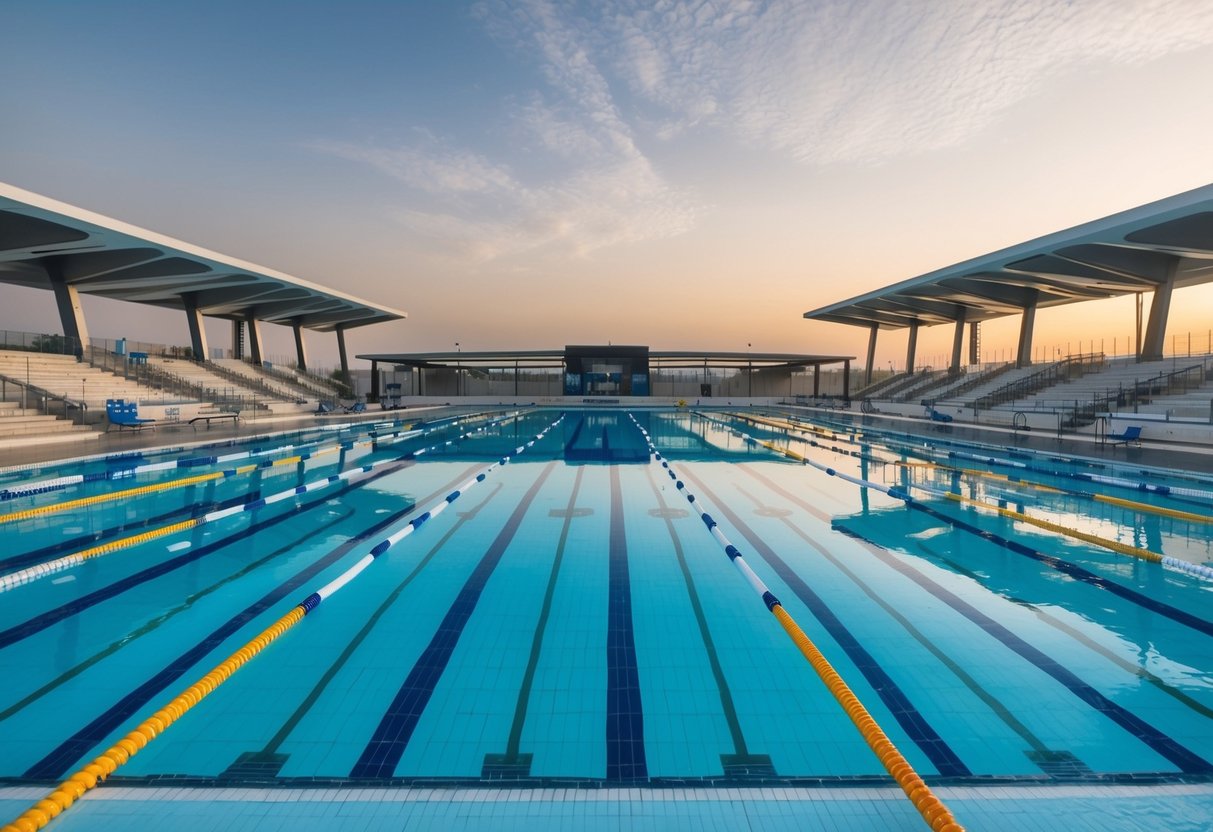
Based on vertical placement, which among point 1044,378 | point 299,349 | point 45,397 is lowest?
point 45,397

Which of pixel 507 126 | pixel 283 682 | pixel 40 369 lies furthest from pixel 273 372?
pixel 283 682

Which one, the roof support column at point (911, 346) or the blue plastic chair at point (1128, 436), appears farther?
the roof support column at point (911, 346)

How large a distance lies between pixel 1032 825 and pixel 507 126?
17047mm

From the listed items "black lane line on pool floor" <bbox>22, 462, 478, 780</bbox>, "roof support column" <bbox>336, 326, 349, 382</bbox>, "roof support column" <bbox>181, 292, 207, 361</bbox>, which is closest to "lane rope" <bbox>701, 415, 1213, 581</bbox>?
"black lane line on pool floor" <bbox>22, 462, 478, 780</bbox>

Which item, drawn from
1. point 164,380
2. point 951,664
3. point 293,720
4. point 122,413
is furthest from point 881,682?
point 164,380

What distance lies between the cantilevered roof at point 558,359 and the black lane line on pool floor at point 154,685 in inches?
1029

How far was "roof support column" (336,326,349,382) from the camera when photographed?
3191 cm

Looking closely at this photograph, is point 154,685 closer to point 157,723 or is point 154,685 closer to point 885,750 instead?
point 157,723

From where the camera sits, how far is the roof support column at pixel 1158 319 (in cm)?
1689

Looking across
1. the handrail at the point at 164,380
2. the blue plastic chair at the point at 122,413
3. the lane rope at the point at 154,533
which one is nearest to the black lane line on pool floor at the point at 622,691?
the lane rope at the point at 154,533

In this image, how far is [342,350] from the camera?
3216cm

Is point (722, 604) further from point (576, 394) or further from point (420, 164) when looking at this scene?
point (576, 394)

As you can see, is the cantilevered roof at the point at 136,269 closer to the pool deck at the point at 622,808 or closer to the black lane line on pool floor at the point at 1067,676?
the pool deck at the point at 622,808

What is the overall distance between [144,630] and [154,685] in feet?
2.86
